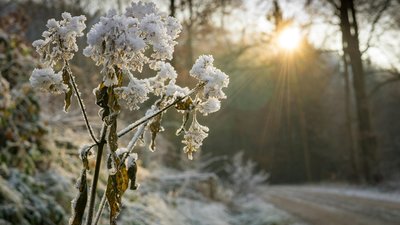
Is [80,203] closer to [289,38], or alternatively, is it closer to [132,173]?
[132,173]

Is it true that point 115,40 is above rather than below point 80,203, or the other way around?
above

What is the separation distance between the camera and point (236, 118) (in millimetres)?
41062

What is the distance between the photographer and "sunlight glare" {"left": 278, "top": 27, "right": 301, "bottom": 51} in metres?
16.4

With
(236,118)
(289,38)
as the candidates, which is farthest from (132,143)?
(236,118)

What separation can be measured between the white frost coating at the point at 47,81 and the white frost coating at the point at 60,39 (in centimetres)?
7

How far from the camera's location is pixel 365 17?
18047 mm

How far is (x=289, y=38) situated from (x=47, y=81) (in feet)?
55.1

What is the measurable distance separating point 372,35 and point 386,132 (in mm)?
21564

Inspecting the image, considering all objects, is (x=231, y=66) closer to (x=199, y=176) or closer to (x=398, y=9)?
(x=398, y=9)

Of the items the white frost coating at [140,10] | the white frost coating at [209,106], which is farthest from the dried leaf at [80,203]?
the white frost coating at [140,10]

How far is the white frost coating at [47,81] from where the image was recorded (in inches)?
65.7

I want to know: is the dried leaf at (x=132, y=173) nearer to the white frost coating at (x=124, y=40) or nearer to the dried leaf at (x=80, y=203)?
the dried leaf at (x=80, y=203)

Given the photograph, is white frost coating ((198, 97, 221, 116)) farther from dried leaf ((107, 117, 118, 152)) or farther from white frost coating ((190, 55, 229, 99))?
dried leaf ((107, 117, 118, 152))

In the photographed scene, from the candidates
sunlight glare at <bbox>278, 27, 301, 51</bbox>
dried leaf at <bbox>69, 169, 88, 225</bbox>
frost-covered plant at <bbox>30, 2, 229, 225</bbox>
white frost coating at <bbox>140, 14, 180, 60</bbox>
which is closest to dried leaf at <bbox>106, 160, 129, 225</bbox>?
frost-covered plant at <bbox>30, 2, 229, 225</bbox>
